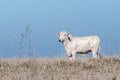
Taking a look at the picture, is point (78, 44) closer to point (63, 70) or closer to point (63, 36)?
point (63, 36)

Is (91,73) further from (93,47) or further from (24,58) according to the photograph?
(93,47)

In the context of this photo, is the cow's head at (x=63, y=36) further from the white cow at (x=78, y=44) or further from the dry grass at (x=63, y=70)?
the dry grass at (x=63, y=70)

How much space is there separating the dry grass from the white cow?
401 cm

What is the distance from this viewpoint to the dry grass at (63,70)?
26.5 ft

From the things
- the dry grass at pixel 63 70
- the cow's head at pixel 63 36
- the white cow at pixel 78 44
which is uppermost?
the cow's head at pixel 63 36

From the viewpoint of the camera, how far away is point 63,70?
29.8 feet

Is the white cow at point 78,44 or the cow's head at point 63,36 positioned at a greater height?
the cow's head at point 63,36

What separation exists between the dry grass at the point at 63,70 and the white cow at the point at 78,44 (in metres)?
4.01

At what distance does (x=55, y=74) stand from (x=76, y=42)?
249 inches

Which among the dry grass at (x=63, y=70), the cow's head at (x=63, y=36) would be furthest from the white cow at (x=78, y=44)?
the dry grass at (x=63, y=70)

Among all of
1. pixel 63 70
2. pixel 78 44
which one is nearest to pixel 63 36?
pixel 78 44

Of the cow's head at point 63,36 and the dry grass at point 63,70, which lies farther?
→ the cow's head at point 63,36

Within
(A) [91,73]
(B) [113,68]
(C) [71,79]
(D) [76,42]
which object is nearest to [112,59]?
(B) [113,68]

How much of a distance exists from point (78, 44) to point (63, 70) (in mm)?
5722
